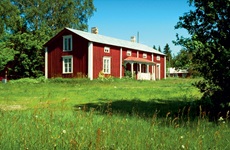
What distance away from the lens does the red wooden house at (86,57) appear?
3150 cm

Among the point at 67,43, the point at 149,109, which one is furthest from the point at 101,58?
the point at 149,109

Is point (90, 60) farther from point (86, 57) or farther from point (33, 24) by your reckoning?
point (33, 24)

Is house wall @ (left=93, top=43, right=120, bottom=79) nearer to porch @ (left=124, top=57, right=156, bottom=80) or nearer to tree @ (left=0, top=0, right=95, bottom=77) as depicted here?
porch @ (left=124, top=57, right=156, bottom=80)

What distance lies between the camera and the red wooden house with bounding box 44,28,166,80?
31.5 m

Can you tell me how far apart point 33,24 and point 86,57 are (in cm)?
1767

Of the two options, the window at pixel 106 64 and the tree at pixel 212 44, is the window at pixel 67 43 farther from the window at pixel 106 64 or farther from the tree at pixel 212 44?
the tree at pixel 212 44

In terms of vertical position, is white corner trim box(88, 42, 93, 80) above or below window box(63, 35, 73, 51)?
below

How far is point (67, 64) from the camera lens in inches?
1303

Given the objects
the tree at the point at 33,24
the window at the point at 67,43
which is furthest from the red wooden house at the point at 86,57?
the tree at the point at 33,24

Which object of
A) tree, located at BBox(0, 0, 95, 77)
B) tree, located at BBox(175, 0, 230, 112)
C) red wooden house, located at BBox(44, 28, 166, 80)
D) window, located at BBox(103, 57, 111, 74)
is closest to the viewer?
tree, located at BBox(175, 0, 230, 112)

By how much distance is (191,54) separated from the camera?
7266 mm

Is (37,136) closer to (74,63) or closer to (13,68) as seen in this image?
(74,63)

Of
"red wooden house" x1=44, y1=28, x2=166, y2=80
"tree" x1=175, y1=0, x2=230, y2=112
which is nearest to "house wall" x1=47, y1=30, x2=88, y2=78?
"red wooden house" x1=44, y1=28, x2=166, y2=80

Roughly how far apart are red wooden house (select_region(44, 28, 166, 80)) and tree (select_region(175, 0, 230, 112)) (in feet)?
77.8
